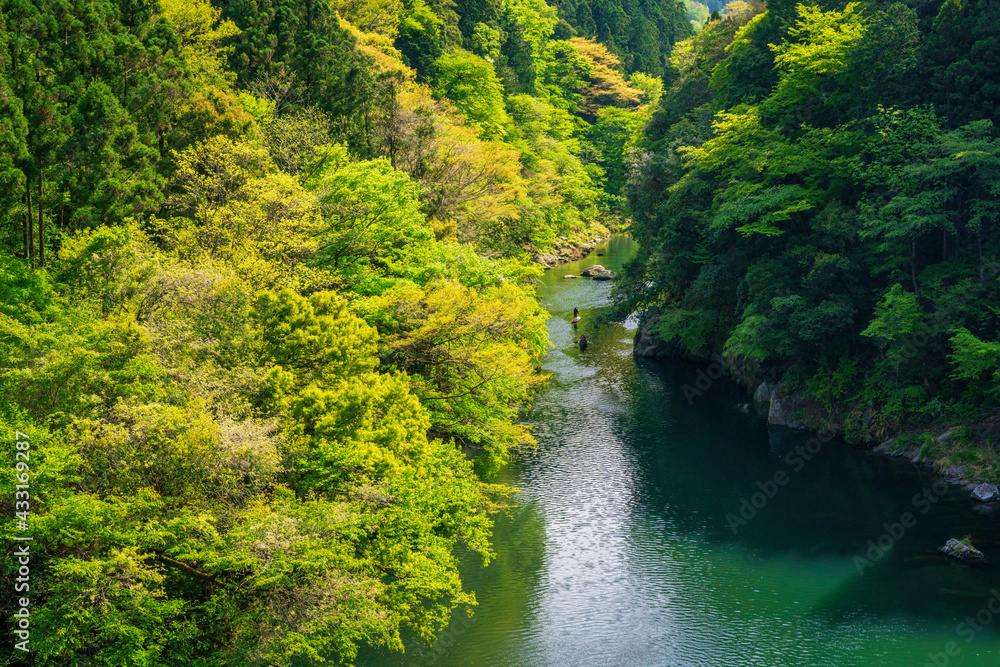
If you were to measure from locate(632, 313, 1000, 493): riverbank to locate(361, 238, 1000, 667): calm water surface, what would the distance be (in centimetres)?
56

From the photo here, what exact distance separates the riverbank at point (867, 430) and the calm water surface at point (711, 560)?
563 mm

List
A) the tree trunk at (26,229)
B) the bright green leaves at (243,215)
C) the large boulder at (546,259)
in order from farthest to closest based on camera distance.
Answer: the large boulder at (546,259), the bright green leaves at (243,215), the tree trunk at (26,229)

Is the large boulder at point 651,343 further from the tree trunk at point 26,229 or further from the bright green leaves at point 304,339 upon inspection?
the tree trunk at point 26,229

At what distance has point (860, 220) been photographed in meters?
27.5

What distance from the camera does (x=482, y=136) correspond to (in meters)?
51.9

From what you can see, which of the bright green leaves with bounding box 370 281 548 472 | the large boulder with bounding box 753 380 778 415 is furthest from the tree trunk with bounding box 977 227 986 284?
the bright green leaves with bounding box 370 281 548 472

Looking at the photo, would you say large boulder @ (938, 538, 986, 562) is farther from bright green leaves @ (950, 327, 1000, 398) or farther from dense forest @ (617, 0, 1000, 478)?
bright green leaves @ (950, 327, 1000, 398)

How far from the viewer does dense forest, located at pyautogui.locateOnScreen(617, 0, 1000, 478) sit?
82.4 feet

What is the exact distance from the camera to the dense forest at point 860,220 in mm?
25109

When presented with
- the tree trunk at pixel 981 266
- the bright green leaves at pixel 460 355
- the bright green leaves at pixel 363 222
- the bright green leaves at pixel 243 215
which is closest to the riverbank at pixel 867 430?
the tree trunk at pixel 981 266

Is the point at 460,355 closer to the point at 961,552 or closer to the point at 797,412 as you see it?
the point at 961,552

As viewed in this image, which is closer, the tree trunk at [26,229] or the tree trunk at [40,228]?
the tree trunk at [40,228]

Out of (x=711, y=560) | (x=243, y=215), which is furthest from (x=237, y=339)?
(x=711, y=560)

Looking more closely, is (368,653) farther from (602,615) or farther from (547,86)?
(547,86)
